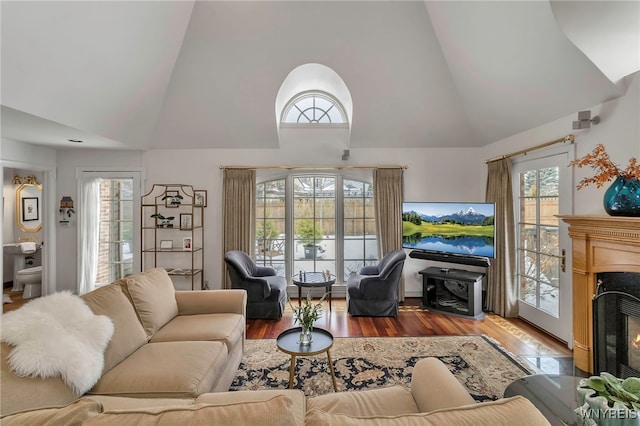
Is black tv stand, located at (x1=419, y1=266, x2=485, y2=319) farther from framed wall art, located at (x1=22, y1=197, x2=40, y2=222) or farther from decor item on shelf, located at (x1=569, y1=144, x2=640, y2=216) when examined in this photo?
framed wall art, located at (x1=22, y1=197, x2=40, y2=222)

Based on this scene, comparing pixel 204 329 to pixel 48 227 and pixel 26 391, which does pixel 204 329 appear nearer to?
pixel 26 391

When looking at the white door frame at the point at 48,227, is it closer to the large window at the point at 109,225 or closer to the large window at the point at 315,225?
the large window at the point at 109,225

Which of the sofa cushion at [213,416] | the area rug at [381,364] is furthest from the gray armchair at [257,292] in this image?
the sofa cushion at [213,416]

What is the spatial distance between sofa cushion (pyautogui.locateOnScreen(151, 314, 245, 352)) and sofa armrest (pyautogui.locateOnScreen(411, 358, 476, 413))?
147 centimetres

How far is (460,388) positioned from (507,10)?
3.04 m

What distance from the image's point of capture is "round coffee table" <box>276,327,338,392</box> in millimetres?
2244

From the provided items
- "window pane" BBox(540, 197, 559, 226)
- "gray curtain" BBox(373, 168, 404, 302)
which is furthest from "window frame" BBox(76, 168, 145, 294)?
"window pane" BBox(540, 197, 559, 226)

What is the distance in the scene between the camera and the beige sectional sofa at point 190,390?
0.88 m

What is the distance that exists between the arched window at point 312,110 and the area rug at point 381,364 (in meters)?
3.44

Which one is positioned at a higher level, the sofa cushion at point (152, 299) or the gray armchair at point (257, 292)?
the sofa cushion at point (152, 299)

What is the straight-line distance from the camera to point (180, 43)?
362 cm

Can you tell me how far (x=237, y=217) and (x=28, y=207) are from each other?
14.2 feet

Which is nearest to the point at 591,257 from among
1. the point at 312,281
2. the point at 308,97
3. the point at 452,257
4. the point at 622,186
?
the point at 622,186

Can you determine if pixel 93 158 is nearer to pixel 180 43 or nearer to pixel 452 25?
pixel 180 43
